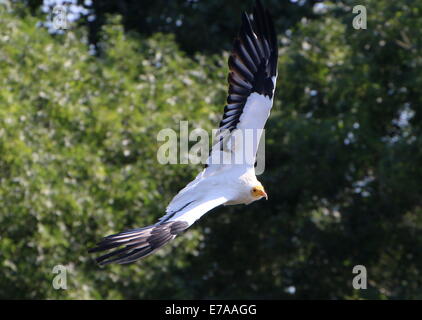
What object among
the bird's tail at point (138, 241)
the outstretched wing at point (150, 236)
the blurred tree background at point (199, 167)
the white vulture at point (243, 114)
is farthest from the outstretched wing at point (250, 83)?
the blurred tree background at point (199, 167)

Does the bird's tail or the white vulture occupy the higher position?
the white vulture

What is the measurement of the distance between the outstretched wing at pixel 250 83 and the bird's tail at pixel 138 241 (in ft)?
6.53

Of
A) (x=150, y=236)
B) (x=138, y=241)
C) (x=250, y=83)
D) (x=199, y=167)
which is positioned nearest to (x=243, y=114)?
(x=250, y=83)

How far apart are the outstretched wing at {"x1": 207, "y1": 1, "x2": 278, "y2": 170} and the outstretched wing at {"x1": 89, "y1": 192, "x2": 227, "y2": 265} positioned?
4.15 ft

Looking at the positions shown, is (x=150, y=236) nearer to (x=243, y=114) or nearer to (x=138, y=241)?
(x=138, y=241)

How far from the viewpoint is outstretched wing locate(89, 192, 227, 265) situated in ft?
25.0

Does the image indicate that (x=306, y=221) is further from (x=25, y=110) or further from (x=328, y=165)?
(x=25, y=110)

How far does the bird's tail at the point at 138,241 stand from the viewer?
764 centimetres

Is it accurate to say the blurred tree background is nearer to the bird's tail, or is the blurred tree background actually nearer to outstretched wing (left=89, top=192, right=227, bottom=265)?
outstretched wing (left=89, top=192, right=227, bottom=265)

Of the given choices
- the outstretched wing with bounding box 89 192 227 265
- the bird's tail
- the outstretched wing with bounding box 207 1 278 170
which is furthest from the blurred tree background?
the bird's tail

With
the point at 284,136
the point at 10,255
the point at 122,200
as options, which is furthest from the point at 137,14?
the point at 10,255

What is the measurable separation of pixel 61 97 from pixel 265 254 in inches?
203

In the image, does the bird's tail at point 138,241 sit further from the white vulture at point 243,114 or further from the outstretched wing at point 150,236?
the white vulture at point 243,114

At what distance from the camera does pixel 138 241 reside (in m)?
8.01
